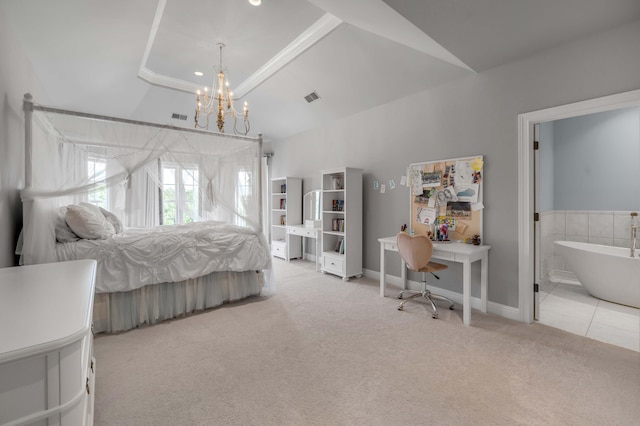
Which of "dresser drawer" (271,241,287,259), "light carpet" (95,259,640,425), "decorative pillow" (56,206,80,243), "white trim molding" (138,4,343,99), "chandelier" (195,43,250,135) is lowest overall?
"light carpet" (95,259,640,425)

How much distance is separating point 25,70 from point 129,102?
1.97m

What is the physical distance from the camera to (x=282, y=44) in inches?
143

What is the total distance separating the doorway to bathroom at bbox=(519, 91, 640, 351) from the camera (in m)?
2.92

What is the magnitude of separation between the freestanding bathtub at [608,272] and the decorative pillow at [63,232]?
19.0 feet

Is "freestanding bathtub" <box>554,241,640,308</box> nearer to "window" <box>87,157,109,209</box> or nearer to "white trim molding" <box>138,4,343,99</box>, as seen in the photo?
"white trim molding" <box>138,4,343,99</box>

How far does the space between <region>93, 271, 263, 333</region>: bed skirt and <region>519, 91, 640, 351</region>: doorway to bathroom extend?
10.5 feet

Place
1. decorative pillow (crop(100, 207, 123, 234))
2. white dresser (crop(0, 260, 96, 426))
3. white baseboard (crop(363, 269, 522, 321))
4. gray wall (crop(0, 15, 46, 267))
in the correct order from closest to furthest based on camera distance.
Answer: white dresser (crop(0, 260, 96, 426))
gray wall (crop(0, 15, 46, 267))
white baseboard (crop(363, 269, 522, 321))
decorative pillow (crop(100, 207, 123, 234))

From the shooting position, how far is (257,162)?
3.80 metres

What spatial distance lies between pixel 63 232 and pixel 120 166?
32.5 inches

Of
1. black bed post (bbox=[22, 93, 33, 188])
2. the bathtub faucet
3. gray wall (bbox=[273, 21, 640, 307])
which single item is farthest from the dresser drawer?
the bathtub faucet

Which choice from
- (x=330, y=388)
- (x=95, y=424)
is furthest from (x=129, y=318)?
(x=330, y=388)

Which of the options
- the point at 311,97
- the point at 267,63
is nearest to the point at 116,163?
the point at 267,63

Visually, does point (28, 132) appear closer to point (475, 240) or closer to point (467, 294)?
point (467, 294)

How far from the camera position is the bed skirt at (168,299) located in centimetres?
281
